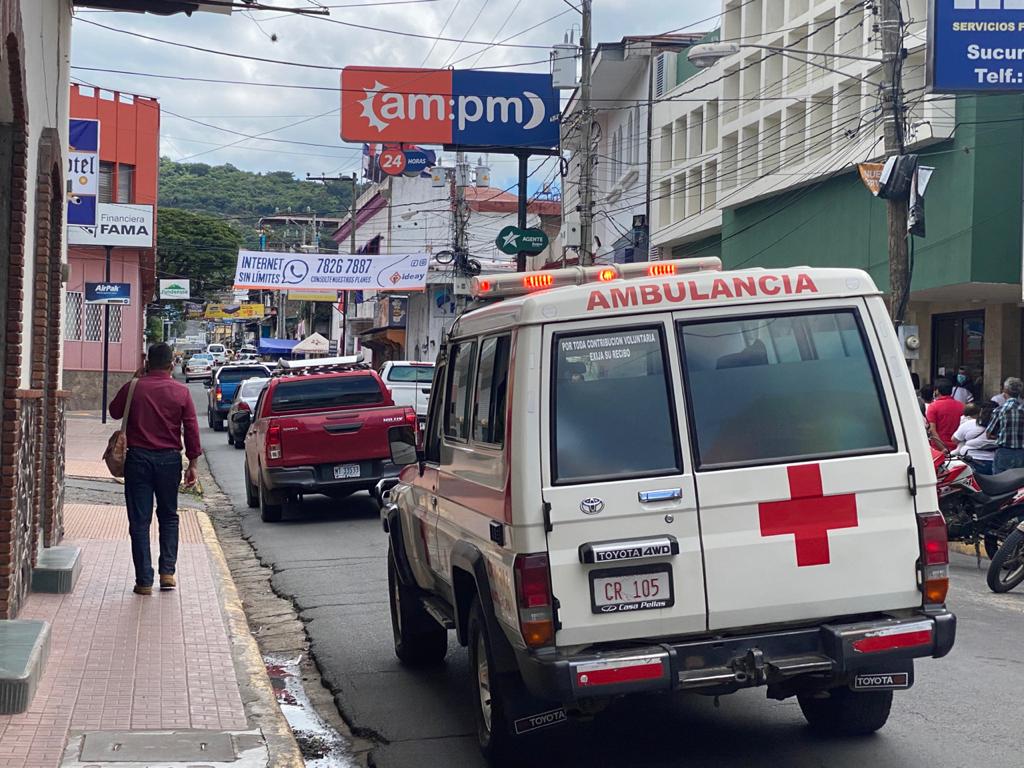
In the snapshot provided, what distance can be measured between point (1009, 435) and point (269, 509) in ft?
29.4

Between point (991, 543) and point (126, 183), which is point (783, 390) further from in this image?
point (126, 183)

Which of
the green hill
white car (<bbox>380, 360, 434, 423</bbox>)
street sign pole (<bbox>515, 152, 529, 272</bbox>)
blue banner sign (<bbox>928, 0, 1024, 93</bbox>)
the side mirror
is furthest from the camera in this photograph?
the green hill

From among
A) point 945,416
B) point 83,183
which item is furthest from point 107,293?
point 945,416

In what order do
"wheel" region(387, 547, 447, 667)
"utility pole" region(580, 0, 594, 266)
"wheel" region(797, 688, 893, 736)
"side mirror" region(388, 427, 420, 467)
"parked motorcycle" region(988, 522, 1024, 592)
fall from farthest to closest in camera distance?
1. "utility pole" region(580, 0, 594, 266)
2. "parked motorcycle" region(988, 522, 1024, 592)
3. "wheel" region(387, 547, 447, 667)
4. "side mirror" region(388, 427, 420, 467)
5. "wheel" region(797, 688, 893, 736)

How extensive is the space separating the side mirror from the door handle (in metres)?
2.87

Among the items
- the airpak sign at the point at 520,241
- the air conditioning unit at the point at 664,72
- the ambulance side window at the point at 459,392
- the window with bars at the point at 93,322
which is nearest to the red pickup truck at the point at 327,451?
the ambulance side window at the point at 459,392

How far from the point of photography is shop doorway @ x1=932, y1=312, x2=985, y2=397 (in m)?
26.5

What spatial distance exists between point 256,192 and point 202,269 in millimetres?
13084

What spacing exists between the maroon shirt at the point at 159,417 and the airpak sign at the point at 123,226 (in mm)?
30863

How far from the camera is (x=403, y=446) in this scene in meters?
8.38

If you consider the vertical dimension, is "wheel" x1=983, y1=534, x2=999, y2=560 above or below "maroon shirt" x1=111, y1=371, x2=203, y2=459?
below

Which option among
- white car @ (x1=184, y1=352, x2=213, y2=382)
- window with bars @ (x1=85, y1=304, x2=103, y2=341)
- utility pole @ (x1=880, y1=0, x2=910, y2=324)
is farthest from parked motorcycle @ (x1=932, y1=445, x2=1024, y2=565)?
white car @ (x1=184, y1=352, x2=213, y2=382)

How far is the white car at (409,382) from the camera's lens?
2527cm

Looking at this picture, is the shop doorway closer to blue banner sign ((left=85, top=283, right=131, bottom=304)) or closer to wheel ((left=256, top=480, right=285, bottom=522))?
wheel ((left=256, top=480, right=285, bottom=522))
